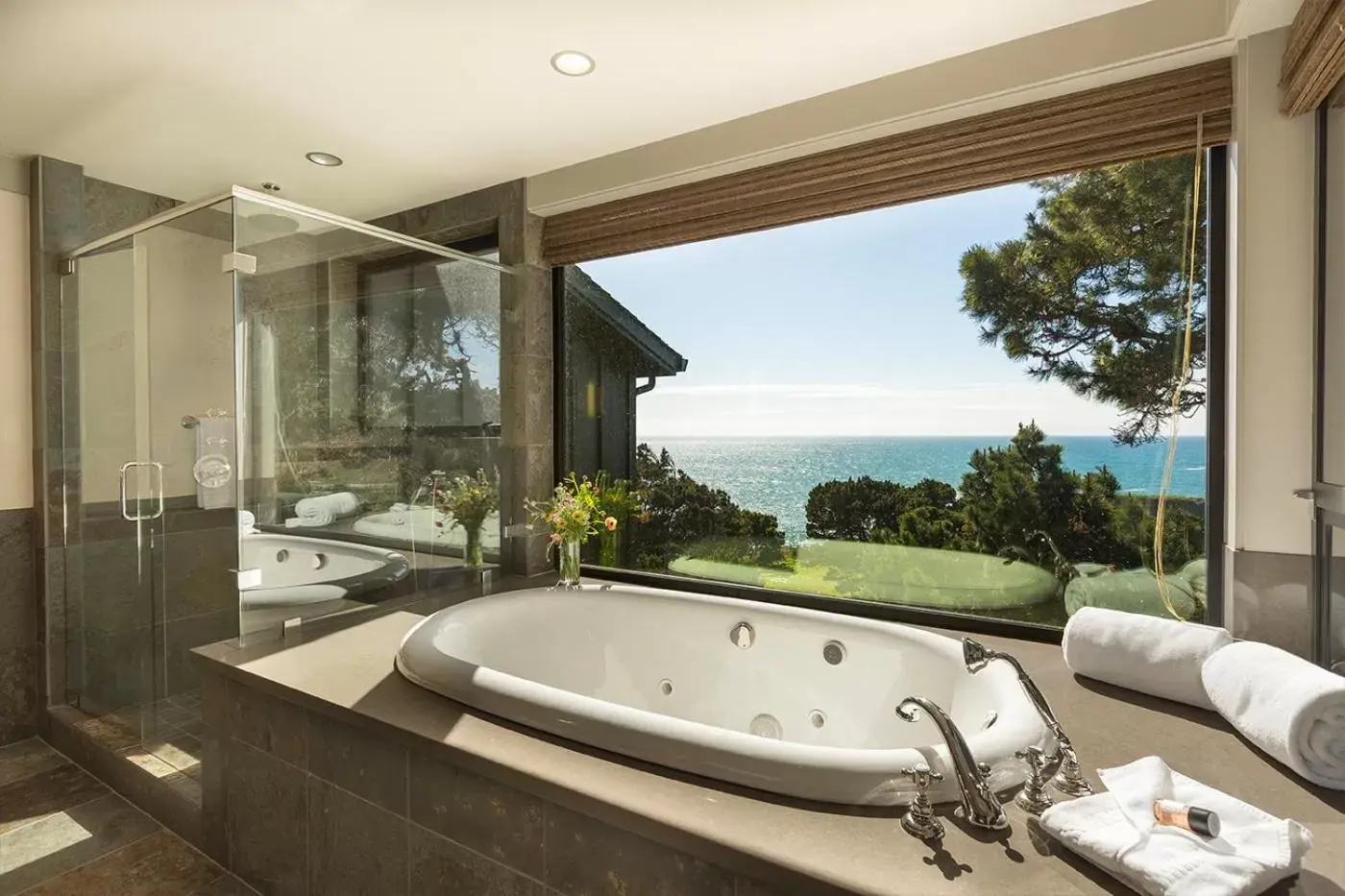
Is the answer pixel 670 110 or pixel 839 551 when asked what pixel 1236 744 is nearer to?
pixel 839 551

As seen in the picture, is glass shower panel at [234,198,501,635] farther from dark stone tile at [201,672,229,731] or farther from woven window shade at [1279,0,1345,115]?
woven window shade at [1279,0,1345,115]

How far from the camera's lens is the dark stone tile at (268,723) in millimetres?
1794

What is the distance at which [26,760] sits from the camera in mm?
2713

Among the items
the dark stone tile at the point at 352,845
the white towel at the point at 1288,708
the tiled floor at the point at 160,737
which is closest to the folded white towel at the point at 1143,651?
the white towel at the point at 1288,708

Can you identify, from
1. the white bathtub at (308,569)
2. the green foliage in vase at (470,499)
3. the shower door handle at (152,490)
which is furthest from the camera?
the green foliage in vase at (470,499)

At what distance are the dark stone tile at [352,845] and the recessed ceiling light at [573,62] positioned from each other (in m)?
2.05

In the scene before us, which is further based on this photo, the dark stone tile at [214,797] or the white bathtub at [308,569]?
the white bathtub at [308,569]

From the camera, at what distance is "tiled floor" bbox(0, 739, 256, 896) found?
6.53 ft

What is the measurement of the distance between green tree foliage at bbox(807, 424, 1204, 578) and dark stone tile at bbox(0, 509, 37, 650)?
323 cm

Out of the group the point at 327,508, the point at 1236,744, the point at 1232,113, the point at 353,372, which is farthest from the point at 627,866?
the point at 1232,113

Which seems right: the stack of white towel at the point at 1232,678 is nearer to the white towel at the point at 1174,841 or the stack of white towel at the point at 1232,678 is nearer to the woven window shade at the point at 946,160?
the white towel at the point at 1174,841

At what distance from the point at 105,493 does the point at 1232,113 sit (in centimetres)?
384

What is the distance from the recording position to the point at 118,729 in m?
2.63

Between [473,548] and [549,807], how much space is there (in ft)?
5.82
